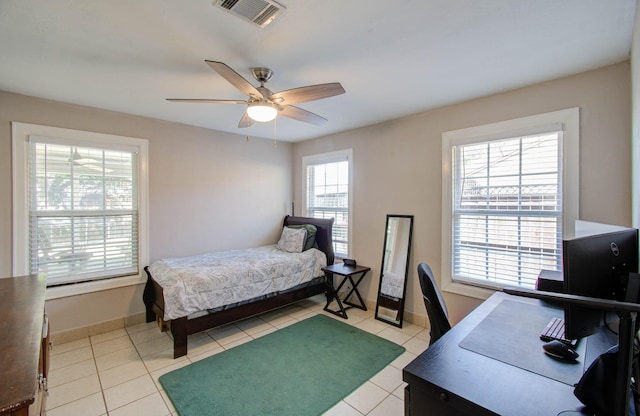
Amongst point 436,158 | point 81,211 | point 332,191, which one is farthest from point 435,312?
point 81,211

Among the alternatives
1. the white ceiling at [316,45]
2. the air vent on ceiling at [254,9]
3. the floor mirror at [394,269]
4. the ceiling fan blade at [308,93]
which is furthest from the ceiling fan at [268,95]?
the floor mirror at [394,269]

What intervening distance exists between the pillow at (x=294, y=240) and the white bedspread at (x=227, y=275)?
114mm

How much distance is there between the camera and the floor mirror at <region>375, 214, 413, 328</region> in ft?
11.5

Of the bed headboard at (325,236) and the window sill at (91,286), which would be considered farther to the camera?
the bed headboard at (325,236)

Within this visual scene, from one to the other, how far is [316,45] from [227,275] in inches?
93.7

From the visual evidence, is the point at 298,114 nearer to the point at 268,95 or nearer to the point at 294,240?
the point at 268,95

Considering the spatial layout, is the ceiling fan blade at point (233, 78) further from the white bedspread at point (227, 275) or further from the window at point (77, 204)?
the window at point (77, 204)

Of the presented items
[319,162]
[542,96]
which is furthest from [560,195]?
[319,162]

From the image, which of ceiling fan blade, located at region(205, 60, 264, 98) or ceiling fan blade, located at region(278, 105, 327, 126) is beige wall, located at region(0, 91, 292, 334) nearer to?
ceiling fan blade, located at region(278, 105, 327, 126)

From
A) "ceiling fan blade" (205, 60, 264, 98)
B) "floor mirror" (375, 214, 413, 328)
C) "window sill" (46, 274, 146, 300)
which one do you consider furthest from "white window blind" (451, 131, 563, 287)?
"window sill" (46, 274, 146, 300)

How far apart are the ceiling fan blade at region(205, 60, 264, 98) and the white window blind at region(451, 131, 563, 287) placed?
7.17ft

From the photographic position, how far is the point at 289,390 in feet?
7.49

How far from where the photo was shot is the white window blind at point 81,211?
2951mm

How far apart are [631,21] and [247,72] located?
8.13 feet
